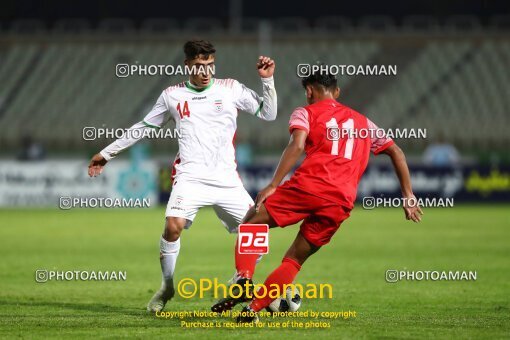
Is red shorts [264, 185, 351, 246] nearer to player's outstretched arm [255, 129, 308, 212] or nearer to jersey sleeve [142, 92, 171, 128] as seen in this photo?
player's outstretched arm [255, 129, 308, 212]

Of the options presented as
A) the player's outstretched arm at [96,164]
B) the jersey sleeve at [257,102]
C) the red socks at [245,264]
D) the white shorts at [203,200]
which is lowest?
the red socks at [245,264]

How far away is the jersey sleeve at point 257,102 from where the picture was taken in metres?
8.26

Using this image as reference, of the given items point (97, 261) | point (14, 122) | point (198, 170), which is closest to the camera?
point (198, 170)

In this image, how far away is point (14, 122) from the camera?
31.8 meters

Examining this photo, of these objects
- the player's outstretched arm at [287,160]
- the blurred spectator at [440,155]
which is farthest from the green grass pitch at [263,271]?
the blurred spectator at [440,155]

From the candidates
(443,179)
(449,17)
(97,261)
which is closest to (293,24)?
(449,17)

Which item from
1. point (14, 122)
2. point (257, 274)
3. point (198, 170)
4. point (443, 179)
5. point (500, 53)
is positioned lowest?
point (257, 274)

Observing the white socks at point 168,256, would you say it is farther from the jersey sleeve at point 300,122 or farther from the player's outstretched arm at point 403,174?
the player's outstretched arm at point 403,174

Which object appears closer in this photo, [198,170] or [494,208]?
[198,170]

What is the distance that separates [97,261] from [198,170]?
215 inches

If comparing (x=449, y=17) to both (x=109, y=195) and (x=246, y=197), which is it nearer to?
(x=109, y=195)

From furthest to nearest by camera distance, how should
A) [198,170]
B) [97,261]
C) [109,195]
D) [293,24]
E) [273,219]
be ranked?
[293,24]
[109,195]
[97,261]
[198,170]
[273,219]

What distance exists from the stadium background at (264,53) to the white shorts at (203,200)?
19.4 m

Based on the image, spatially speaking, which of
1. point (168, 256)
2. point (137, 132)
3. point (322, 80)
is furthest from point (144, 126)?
point (322, 80)
